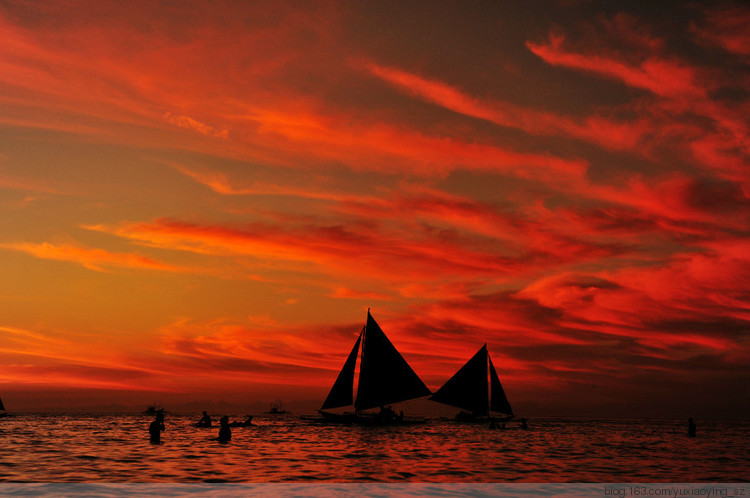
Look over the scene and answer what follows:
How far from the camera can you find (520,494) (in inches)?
1058

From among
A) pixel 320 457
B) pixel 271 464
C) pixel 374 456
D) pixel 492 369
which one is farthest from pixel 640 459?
pixel 492 369

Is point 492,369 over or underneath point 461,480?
over

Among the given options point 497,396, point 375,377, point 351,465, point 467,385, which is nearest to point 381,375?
point 375,377

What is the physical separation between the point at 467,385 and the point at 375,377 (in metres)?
25.6

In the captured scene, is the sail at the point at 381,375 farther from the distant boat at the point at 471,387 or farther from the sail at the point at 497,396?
the sail at the point at 497,396

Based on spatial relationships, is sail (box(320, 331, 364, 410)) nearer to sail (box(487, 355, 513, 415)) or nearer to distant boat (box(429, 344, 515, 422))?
distant boat (box(429, 344, 515, 422))

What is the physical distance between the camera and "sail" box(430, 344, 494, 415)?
10944 centimetres

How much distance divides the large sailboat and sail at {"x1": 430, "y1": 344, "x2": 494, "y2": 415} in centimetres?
1729

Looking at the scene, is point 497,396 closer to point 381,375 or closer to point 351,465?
point 381,375

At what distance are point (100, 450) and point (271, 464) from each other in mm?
20948

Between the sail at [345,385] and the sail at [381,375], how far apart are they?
1.39 m

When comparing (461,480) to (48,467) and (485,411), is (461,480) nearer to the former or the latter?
(48,467)

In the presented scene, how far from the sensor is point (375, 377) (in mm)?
89750

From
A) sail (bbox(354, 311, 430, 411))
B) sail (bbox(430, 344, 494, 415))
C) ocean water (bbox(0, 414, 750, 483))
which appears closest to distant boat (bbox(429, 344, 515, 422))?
sail (bbox(430, 344, 494, 415))
